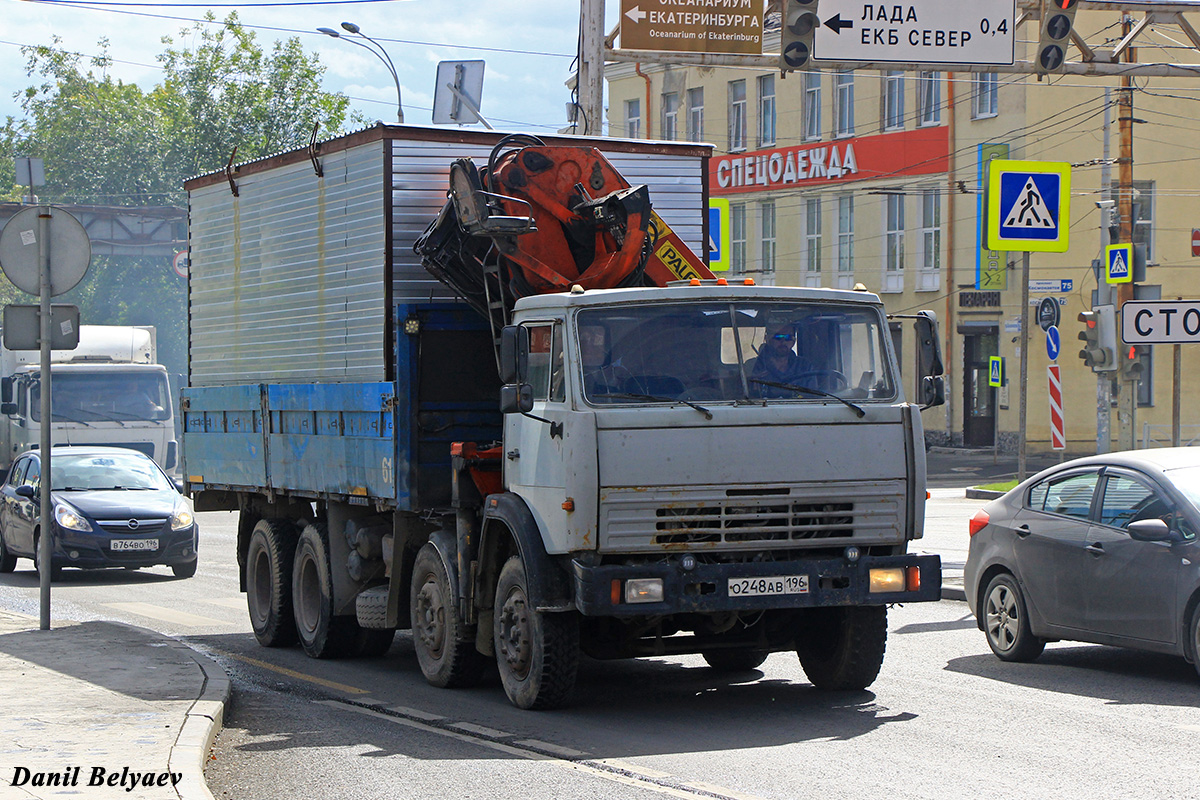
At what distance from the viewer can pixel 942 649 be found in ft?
39.5

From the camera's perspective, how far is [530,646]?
934 centimetres

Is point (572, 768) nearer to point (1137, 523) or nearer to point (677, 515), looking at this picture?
point (677, 515)

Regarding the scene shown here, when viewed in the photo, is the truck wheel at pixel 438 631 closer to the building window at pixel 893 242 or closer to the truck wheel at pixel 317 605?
the truck wheel at pixel 317 605

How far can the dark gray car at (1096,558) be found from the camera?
9.76 metres

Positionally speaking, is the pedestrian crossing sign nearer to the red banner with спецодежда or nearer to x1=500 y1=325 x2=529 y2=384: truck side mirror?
x1=500 y1=325 x2=529 y2=384: truck side mirror

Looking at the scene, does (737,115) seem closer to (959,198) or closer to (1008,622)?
(959,198)

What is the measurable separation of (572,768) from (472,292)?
12.4 ft

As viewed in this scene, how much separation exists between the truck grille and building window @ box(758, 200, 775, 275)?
1673 inches

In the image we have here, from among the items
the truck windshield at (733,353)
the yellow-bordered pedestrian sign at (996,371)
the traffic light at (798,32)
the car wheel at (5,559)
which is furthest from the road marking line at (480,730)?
the yellow-bordered pedestrian sign at (996,371)

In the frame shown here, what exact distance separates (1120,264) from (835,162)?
70.4 ft

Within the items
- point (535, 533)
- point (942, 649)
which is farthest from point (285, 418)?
point (942, 649)

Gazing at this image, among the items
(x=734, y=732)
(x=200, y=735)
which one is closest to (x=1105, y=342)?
(x=734, y=732)

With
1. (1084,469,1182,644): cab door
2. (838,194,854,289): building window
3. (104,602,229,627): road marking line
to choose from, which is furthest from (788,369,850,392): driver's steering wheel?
(838,194,854,289): building window

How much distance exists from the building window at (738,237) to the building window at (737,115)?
192 cm
